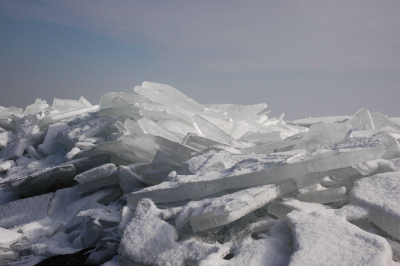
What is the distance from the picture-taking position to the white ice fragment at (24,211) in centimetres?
274

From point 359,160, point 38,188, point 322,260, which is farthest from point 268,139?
point 322,260

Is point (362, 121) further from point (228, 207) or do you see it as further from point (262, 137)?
point (228, 207)

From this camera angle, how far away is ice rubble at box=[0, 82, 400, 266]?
5.18 ft

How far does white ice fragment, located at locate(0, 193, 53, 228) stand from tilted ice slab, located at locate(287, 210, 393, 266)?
208 centimetres

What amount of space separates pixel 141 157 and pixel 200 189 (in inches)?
54.2

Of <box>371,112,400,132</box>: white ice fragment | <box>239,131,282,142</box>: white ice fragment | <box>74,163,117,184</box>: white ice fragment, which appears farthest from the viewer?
<box>371,112,400,132</box>: white ice fragment

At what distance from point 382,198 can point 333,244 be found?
0.46 meters

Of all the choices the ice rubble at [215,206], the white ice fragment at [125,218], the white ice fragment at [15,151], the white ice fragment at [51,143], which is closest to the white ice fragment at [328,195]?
the ice rubble at [215,206]

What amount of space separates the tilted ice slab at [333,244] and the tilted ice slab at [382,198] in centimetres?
17

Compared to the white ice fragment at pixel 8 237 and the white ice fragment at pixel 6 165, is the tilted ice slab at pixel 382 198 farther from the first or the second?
the white ice fragment at pixel 6 165

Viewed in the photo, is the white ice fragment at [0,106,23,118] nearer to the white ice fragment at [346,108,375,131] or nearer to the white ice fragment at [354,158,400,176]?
the white ice fragment at [346,108,375,131]

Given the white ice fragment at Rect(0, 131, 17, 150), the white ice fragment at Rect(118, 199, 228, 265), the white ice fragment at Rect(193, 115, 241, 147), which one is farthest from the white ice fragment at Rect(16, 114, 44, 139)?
the white ice fragment at Rect(118, 199, 228, 265)

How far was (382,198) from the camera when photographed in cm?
176

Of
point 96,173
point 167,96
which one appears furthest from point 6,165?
point 167,96
